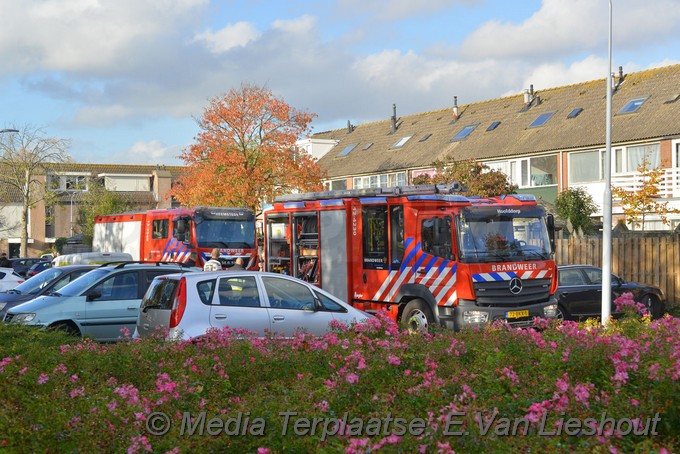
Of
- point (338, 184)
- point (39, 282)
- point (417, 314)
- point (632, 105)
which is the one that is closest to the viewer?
point (417, 314)

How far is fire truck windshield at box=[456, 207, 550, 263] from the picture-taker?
1469 cm

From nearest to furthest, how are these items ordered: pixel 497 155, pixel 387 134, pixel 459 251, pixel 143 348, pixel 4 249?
pixel 143 348, pixel 459 251, pixel 497 155, pixel 387 134, pixel 4 249

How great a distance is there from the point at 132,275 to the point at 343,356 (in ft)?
25.6

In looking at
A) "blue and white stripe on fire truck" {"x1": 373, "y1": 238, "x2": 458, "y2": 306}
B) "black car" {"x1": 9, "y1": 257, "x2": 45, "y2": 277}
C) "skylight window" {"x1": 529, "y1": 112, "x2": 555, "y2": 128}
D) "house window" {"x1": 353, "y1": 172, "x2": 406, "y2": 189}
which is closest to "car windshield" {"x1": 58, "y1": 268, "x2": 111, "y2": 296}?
"blue and white stripe on fire truck" {"x1": 373, "y1": 238, "x2": 458, "y2": 306}

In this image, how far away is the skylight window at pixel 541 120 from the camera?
41.1 metres

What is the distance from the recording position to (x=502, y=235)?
15.0 m

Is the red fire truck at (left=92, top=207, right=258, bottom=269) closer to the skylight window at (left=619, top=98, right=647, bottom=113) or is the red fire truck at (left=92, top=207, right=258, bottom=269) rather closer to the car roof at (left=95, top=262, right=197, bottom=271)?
the car roof at (left=95, top=262, right=197, bottom=271)

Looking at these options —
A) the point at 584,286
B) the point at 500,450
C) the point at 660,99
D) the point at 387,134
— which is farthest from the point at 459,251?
the point at 387,134

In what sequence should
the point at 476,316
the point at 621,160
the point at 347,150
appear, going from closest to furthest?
the point at 476,316
the point at 621,160
the point at 347,150

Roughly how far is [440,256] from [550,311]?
91.3 inches

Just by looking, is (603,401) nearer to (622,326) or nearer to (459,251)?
(622,326)

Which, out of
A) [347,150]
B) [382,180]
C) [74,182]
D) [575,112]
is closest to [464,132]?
[382,180]

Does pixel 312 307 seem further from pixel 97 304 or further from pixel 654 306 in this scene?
pixel 654 306

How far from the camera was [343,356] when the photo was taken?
793cm
